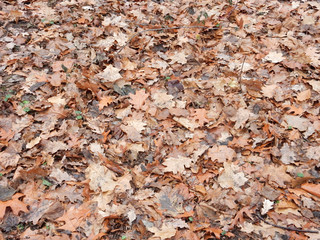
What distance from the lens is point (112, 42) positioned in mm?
4449

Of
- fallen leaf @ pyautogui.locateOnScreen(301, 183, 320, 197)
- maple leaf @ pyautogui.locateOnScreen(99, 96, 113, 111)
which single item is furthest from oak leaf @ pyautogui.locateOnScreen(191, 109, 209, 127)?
fallen leaf @ pyautogui.locateOnScreen(301, 183, 320, 197)

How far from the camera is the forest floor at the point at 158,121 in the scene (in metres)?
2.72

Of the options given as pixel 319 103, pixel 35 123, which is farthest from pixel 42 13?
Result: pixel 319 103

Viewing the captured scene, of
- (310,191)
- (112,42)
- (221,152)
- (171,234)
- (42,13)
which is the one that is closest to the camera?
(171,234)

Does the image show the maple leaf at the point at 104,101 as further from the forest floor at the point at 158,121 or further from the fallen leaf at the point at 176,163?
the fallen leaf at the point at 176,163

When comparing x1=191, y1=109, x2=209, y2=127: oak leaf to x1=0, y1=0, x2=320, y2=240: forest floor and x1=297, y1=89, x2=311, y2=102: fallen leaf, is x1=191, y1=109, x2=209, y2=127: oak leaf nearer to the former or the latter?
x1=0, y1=0, x2=320, y2=240: forest floor

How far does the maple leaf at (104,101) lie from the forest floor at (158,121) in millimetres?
14

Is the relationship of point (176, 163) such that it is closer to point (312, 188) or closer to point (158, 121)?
point (158, 121)

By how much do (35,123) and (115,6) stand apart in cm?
303

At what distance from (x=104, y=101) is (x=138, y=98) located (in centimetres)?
49

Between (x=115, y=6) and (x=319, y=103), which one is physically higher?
(x=115, y=6)

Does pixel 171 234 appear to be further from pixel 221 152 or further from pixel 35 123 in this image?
pixel 35 123

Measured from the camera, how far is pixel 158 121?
3.57 meters

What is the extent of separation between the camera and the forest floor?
107 inches
